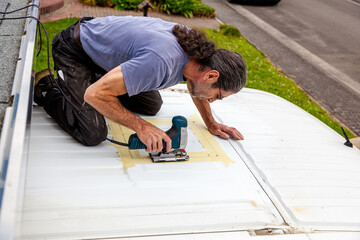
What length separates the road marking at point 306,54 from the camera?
23.2ft

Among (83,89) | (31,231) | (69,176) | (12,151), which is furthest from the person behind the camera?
(83,89)

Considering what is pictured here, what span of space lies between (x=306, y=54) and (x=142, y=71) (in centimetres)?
678

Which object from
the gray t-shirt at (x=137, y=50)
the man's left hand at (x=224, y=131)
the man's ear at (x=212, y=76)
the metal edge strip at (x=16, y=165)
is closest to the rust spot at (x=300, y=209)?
the man's left hand at (x=224, y=131)

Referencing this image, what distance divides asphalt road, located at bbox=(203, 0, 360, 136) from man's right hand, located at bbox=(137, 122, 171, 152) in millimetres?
3818

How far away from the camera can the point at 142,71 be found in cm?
221

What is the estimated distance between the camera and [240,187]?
2227mm

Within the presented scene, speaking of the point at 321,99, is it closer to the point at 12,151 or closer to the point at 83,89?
the point at 83,89

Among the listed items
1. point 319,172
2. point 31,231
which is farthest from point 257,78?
point 31,231

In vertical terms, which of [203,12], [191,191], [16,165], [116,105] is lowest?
[203,12]

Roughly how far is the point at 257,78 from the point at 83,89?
4.08 metres

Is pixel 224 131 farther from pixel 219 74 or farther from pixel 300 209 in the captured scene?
pixel 300 209

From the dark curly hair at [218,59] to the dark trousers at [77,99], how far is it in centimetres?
65

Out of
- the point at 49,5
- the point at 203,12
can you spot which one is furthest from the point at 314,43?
the point at 49,5

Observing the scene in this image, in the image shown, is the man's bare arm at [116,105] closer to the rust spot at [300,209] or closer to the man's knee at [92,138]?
the man's knee at [92,138]
